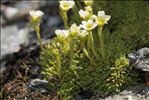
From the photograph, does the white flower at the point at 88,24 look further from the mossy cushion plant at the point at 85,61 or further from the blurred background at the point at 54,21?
the blurred background at the point at 54,21

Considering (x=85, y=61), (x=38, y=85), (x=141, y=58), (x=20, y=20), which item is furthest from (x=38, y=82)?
(x=20, y=20)

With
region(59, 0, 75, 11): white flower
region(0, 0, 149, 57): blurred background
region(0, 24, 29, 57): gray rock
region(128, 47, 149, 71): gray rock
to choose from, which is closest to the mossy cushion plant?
region(59, 0, 75, 11): white flower

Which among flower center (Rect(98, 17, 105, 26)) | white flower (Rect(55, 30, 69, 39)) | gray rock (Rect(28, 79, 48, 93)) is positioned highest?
flower center (Rect(98, 17, 105, 26))

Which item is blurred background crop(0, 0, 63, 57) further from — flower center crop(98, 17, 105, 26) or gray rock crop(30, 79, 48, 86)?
flower center crop(98, 17, 105, 26)

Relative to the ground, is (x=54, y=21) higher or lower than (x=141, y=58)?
higher

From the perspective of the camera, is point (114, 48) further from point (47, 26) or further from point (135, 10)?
point (47, 26)

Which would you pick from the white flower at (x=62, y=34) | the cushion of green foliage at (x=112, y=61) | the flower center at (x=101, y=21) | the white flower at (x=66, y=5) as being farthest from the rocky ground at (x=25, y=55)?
the white flower at (x=66, y=5)

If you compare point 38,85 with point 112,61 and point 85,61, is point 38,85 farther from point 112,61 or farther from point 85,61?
point 112,61
